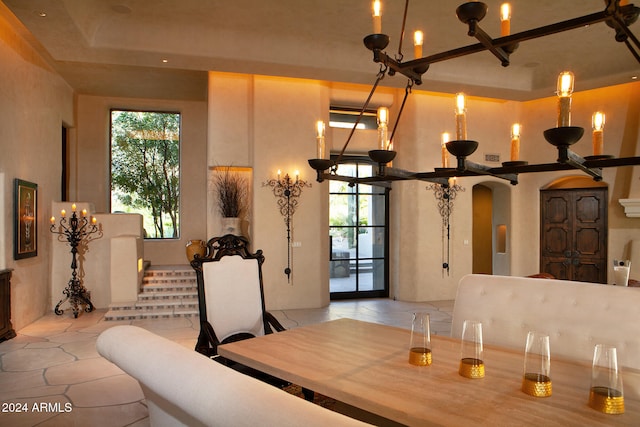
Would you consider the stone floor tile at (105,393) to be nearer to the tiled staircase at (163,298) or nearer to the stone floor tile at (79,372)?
the stone floor tile at (79,372)

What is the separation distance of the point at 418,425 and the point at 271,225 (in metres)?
6.13

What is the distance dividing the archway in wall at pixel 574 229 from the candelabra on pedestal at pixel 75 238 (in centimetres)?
833

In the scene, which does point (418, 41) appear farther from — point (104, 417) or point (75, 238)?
point (75, 238)

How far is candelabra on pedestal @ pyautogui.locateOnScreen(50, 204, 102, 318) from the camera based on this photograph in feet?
22.4

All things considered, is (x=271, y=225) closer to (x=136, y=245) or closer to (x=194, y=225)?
(x=136, y=245)

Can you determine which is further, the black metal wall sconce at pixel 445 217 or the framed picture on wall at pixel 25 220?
the black metal wall sconce at pixel 445 217

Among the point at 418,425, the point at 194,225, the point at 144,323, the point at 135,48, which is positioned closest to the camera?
the point at 418,425

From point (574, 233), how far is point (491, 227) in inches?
72.5

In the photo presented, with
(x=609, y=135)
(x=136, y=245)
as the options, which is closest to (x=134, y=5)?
(x=136, y=245)

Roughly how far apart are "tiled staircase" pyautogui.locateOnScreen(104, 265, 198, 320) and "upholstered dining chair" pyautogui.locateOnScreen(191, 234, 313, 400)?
13.3ft

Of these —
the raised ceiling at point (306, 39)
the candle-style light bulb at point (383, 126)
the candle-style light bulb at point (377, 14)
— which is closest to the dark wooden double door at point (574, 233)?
→ the raised ceiling at point (306, 39)

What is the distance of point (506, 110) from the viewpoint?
8711 millimetres

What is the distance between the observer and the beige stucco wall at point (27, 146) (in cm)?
550

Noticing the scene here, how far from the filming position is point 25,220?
19.9 feet
